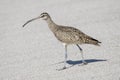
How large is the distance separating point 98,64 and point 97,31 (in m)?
4.26

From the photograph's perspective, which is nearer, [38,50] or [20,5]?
[38,50]

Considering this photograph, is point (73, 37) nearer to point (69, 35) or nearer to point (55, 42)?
point (69, 35)

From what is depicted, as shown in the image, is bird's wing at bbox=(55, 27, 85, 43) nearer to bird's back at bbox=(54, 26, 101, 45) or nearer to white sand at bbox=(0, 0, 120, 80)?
bird's back at bbox=(54, 26, 101, 45)

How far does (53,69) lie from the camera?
12.5 m

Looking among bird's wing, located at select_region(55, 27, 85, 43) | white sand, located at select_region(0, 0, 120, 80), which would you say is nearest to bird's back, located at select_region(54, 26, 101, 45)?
bird's wing, located at select_region(55, 27, 85, 43)

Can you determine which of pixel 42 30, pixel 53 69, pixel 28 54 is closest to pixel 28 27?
pixel 42 30

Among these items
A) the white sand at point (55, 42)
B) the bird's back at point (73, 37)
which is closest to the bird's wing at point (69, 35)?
the bird's back at point (73, 37)

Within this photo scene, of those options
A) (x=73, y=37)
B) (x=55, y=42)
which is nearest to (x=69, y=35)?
(x=73, y=37)

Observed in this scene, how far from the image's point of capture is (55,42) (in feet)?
51.0

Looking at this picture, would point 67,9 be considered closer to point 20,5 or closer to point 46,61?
point 20,5

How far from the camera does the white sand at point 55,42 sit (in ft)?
39.6

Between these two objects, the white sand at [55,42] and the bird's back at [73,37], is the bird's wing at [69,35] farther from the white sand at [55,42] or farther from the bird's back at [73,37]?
the white sand at [55,42]

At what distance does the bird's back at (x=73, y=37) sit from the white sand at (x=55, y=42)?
545 millimetres

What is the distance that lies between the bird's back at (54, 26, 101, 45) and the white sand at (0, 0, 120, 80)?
545mm
